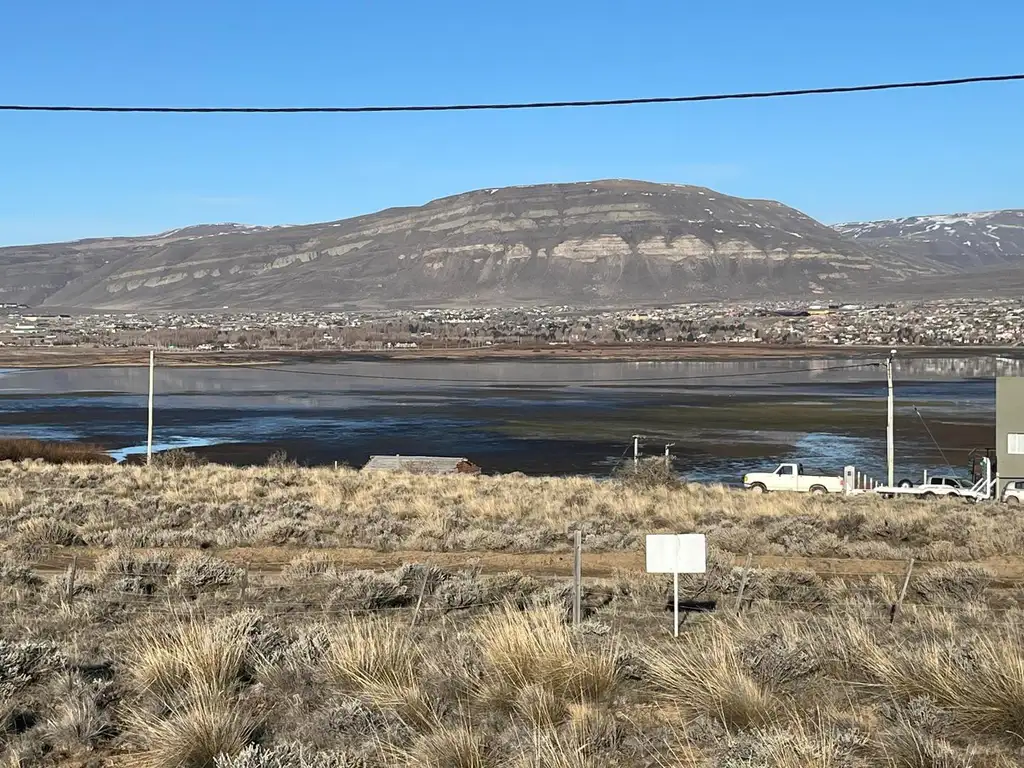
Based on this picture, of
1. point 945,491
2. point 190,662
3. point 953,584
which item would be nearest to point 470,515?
point 953,584

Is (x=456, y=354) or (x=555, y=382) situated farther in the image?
(x=456, y=354)

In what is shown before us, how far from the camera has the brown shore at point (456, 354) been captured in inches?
4193

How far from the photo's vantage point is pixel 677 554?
32.1 ft

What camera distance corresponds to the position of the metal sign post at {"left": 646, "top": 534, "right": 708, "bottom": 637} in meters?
9.74

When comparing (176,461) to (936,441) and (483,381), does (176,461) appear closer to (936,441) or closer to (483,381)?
(936,441)

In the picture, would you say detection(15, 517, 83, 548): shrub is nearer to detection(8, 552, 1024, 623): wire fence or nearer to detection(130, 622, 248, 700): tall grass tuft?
detection(8, 552, 1024, 623): wire fence

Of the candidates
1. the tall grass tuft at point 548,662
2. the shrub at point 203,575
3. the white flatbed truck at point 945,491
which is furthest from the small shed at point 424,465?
the tall grass tuft at point 548,662

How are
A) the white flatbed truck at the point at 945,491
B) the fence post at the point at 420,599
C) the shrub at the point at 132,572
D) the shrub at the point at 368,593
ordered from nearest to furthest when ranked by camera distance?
1. the fence post at the point at 420,599
2. the shrub at the point at 368,593
3. the shrub at the point at 132,572
4. the white flatbed truck at the point at 945,491

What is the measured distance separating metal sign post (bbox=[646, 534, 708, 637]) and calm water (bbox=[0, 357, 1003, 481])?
88.2ft

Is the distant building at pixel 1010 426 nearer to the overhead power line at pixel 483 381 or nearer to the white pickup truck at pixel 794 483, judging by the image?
the white pickup truck at pixel 794 483

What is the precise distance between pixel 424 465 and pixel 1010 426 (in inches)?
697

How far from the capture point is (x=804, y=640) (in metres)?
9.10

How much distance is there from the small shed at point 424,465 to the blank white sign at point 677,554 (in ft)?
81.8

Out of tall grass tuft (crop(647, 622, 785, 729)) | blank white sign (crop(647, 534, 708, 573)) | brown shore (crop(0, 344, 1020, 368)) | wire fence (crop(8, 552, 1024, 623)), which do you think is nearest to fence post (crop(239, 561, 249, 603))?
wire fence (crop(8, 552, 1024, 623))
